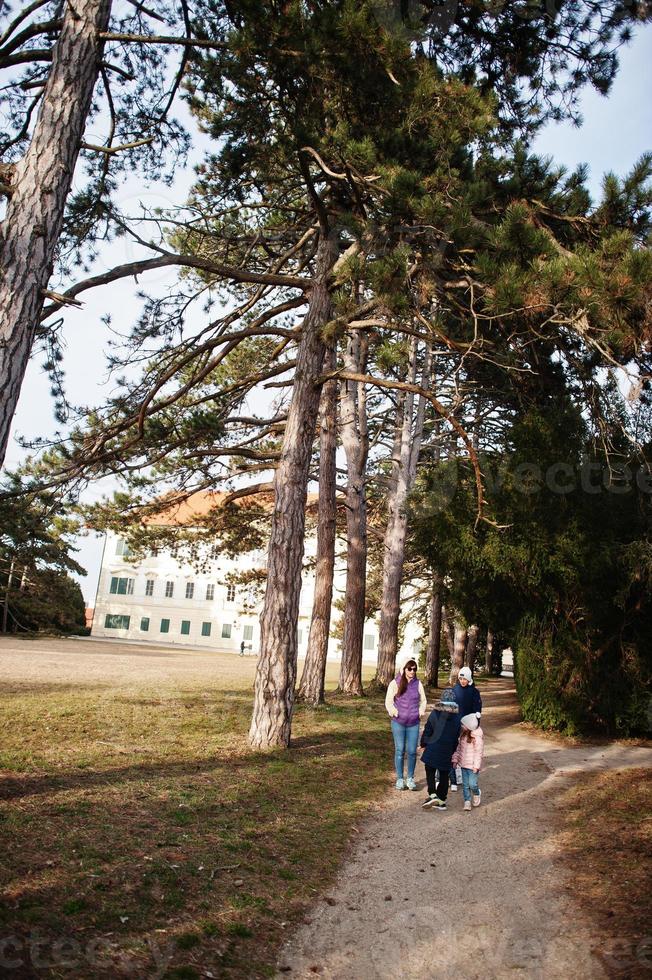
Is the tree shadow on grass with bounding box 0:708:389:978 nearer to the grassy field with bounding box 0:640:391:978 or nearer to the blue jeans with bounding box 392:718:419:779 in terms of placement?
the grassy field with bounding box 0:640:391:978

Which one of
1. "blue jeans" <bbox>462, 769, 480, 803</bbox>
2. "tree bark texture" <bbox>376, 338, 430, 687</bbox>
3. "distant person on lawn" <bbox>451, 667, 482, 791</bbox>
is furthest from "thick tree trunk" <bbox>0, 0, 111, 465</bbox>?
"tree bark texture" <bbox>376, 338, 430, 687</bbox>

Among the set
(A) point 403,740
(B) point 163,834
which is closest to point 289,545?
(A) point 403,740

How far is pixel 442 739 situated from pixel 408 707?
729 mm

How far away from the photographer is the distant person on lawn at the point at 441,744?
23.4 ft

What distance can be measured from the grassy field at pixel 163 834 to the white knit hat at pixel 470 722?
1.21m

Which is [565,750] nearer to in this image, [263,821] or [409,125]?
[263,821]

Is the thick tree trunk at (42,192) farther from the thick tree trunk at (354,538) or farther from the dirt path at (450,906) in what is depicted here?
the thick tree trunk at (354,538)

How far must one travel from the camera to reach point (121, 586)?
5197 cm

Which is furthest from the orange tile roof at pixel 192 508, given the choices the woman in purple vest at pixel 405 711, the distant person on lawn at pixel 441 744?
the distant person on lawn at pixel 441 744

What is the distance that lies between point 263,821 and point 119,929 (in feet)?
7.79

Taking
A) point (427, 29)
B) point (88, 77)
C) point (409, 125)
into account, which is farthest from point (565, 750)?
point (88, 77)

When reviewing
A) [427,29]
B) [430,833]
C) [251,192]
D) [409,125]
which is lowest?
[430,833]

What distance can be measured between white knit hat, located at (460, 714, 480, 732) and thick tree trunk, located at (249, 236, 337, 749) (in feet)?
7.86

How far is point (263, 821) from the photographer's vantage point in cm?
608
